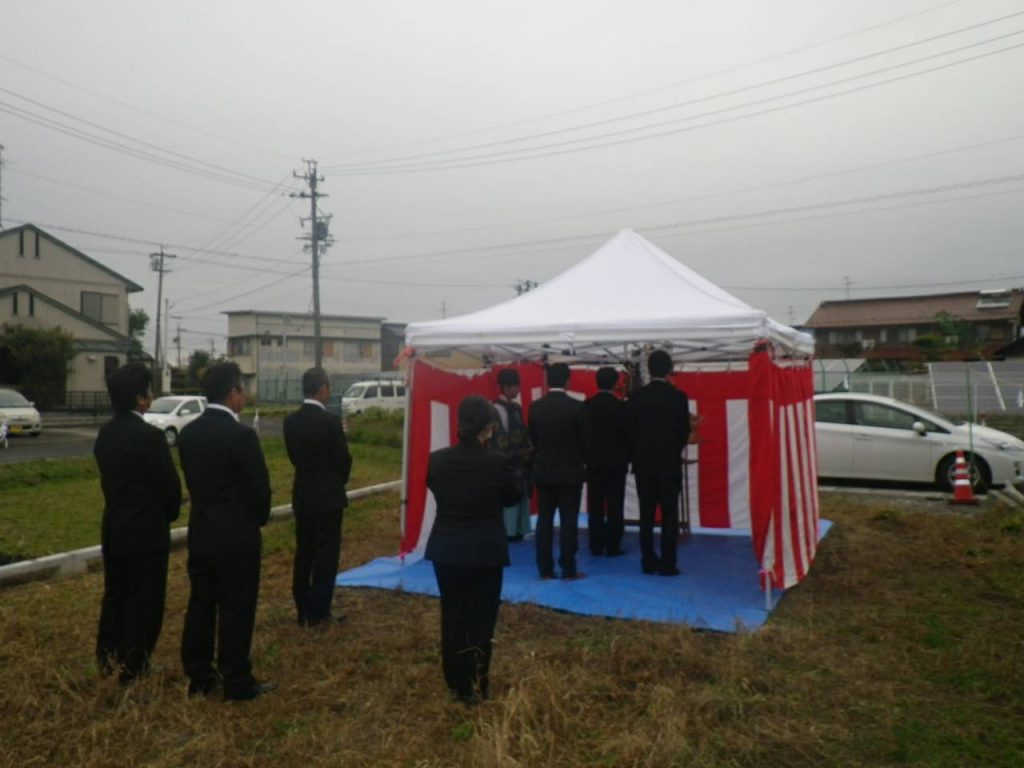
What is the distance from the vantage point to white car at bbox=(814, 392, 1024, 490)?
10734 mm

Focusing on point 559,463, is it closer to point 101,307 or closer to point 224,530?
point 224,530

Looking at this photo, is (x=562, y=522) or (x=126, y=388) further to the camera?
(x=562, y=522)

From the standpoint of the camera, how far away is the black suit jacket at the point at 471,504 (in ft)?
12.1

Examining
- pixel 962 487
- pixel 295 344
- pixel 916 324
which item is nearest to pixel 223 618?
pixel 962 487

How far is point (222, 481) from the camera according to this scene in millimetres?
3844

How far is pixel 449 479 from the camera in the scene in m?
3.74

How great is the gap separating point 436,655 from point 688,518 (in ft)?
14.0

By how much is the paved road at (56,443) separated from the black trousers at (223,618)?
39.3 feet

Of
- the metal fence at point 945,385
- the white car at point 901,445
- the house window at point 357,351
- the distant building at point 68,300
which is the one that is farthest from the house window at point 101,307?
the white car at point 901,445

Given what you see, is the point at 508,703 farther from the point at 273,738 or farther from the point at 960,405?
the point at 960,405

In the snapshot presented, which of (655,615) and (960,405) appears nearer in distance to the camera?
(655,615)

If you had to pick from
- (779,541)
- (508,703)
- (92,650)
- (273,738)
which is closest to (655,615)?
(779,541)

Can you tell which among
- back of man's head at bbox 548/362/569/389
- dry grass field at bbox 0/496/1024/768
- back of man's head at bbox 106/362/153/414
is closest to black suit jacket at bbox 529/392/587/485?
back of man's head at bbox 548/362/569/389

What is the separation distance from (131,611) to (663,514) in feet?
12.4
